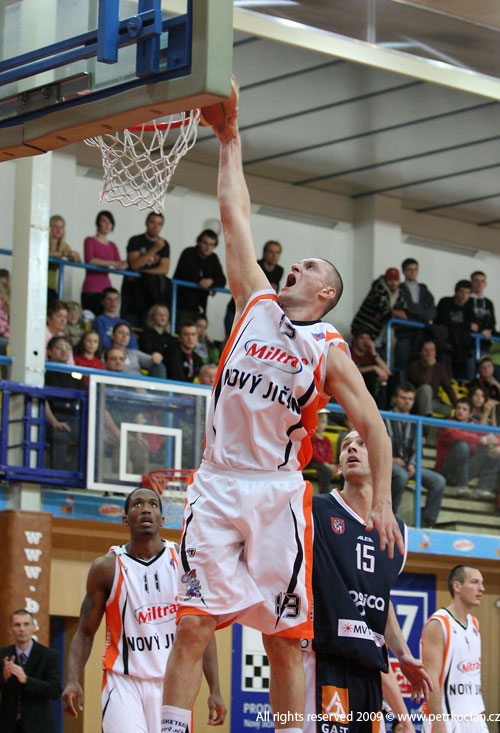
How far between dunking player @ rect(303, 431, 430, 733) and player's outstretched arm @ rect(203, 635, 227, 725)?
0.85m

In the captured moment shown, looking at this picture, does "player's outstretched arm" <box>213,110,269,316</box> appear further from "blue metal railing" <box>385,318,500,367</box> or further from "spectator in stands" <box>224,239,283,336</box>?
"blue metal railing" <box>385,318,500,367</box>

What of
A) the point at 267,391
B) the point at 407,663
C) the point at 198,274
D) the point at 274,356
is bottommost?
the point at 407,663

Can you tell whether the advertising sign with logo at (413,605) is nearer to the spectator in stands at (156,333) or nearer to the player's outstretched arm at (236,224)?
the spectator in stands at (156,333)

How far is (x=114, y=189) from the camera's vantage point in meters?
6.08

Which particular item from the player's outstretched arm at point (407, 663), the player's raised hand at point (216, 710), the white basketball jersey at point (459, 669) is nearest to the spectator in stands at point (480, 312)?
the white basketball jersey at point (459, 669)

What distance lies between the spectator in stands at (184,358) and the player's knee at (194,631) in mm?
9305

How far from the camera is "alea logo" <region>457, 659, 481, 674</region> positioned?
980 cm

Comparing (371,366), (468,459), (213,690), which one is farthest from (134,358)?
(213,690)

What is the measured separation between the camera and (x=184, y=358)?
46.8 ft

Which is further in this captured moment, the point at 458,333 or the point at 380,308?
the point at 458,333

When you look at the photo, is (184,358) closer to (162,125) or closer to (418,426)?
(418,426)

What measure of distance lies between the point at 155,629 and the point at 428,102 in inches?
416

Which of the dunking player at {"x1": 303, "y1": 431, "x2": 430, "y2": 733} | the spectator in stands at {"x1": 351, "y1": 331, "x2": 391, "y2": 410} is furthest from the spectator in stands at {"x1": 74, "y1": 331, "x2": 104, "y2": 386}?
the dunking player at {"x1": 303, "y1": 431, "x2": 430, "y2": 733}

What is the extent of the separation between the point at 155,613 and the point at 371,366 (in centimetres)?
915
